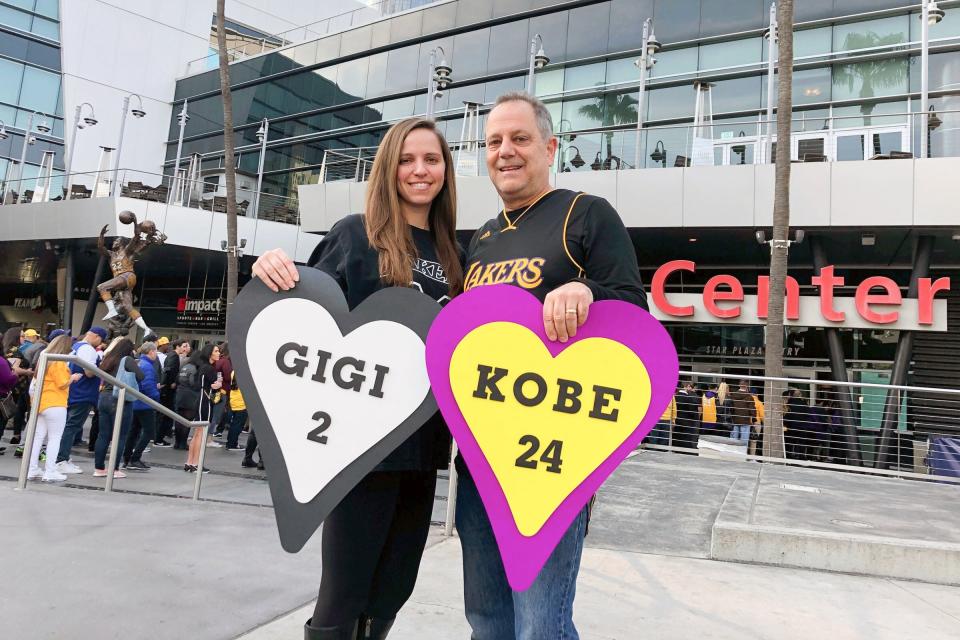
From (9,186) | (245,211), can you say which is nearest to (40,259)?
(9,186)

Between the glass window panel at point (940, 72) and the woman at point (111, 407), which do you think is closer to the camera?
the woman at point (111, 407)

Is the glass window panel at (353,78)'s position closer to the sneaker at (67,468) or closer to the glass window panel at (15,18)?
the glass window panel at (15,18)

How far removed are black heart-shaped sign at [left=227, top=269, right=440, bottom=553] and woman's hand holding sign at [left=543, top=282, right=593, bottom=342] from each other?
39 cm

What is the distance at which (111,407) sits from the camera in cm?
830

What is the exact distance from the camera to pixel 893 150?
13.8 metres

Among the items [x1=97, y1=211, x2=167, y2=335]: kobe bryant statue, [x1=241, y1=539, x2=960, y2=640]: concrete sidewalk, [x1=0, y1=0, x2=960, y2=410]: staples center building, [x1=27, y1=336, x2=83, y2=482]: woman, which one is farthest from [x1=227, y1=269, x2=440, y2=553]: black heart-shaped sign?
[x1=97, y1=211, x2=167, y2=335]: kobe bryant statue

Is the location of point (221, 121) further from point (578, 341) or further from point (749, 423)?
point (578, 341)

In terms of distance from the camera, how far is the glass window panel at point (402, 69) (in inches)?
1073

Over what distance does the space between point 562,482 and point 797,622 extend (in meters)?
2.37

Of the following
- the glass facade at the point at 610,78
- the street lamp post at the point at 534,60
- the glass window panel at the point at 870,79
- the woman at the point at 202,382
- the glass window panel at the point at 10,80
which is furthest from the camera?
the glass window panel at the point at 10,80

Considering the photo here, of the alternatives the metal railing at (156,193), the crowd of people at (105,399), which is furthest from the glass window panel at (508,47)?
the crowd of people at (105,399)

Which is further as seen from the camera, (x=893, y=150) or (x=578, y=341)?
(x=893, y=150)

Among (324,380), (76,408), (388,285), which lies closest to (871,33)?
(76,408)

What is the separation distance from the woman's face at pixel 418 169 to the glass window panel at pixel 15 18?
127 feet
